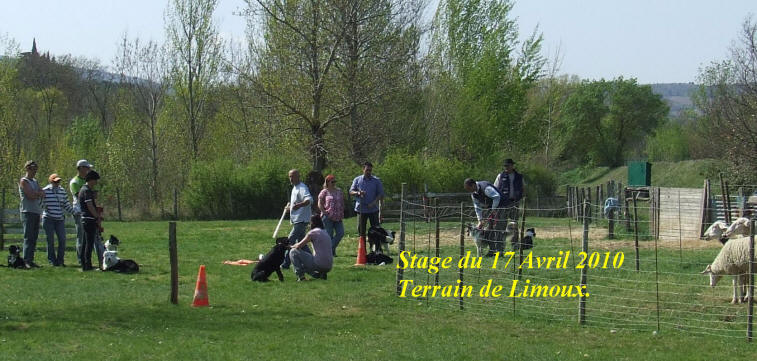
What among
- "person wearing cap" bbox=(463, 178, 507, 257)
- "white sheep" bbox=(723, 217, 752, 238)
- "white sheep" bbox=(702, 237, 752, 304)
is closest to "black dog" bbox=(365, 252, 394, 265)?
"person wearing cap" bbox=(463, 178, 507, 257)

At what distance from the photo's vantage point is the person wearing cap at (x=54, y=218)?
1485 cm

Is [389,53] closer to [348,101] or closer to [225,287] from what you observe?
[348,101]

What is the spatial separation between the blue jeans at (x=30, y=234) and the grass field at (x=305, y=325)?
0.83m

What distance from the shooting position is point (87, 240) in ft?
46.0

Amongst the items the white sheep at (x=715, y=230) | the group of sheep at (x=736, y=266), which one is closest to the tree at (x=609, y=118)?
the white sheep at (x=715, y=230)

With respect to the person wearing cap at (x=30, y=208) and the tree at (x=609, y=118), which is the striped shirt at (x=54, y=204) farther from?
the tree at (x=609, y=118)

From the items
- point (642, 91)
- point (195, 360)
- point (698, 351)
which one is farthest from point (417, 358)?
point (642, 91)

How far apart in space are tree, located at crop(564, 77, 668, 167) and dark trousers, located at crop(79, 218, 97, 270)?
6652cm

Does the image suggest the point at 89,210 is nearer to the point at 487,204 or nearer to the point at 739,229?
the point at 487,204

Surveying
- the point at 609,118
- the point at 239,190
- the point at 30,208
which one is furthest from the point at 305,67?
the point at 609,118

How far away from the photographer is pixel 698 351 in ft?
26.8

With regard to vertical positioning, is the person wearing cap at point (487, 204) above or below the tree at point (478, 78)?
below

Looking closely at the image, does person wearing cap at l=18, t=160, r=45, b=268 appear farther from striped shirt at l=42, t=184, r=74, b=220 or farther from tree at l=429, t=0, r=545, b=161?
tree at l=429, t=0, r=545, b=161

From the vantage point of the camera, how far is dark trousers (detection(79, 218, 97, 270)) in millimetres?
13883
